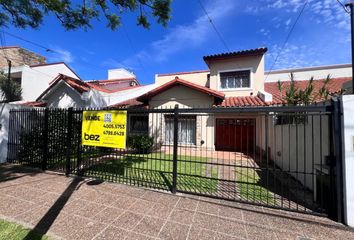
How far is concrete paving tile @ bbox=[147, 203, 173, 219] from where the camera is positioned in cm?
400

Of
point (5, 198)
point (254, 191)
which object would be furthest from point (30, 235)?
point (254, 191)

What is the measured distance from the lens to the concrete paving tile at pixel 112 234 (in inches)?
127

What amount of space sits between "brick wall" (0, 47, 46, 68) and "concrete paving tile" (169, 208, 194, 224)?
27772 mm

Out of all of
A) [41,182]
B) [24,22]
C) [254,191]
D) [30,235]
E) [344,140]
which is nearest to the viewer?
[30,235]

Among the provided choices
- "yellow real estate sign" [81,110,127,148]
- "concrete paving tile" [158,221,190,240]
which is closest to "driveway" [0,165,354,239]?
"concrete paving tile" [158,221,190,240]

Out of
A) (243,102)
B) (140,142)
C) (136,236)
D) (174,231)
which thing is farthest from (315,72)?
(136,236)

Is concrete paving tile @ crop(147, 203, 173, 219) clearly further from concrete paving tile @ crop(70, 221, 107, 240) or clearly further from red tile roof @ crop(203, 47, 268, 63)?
red tile roof @ crop(203, 47, 268, 63)

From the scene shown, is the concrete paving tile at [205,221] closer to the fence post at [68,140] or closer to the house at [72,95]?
the fence post at [68,140]

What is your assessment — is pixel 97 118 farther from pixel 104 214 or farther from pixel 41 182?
pixel 104 214

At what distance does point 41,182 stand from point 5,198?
120cm

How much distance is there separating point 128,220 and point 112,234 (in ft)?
1.63

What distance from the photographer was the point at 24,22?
791cm

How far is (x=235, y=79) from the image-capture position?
14461 millimetres

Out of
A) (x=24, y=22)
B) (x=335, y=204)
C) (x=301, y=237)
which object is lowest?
(x=301, y=237)
